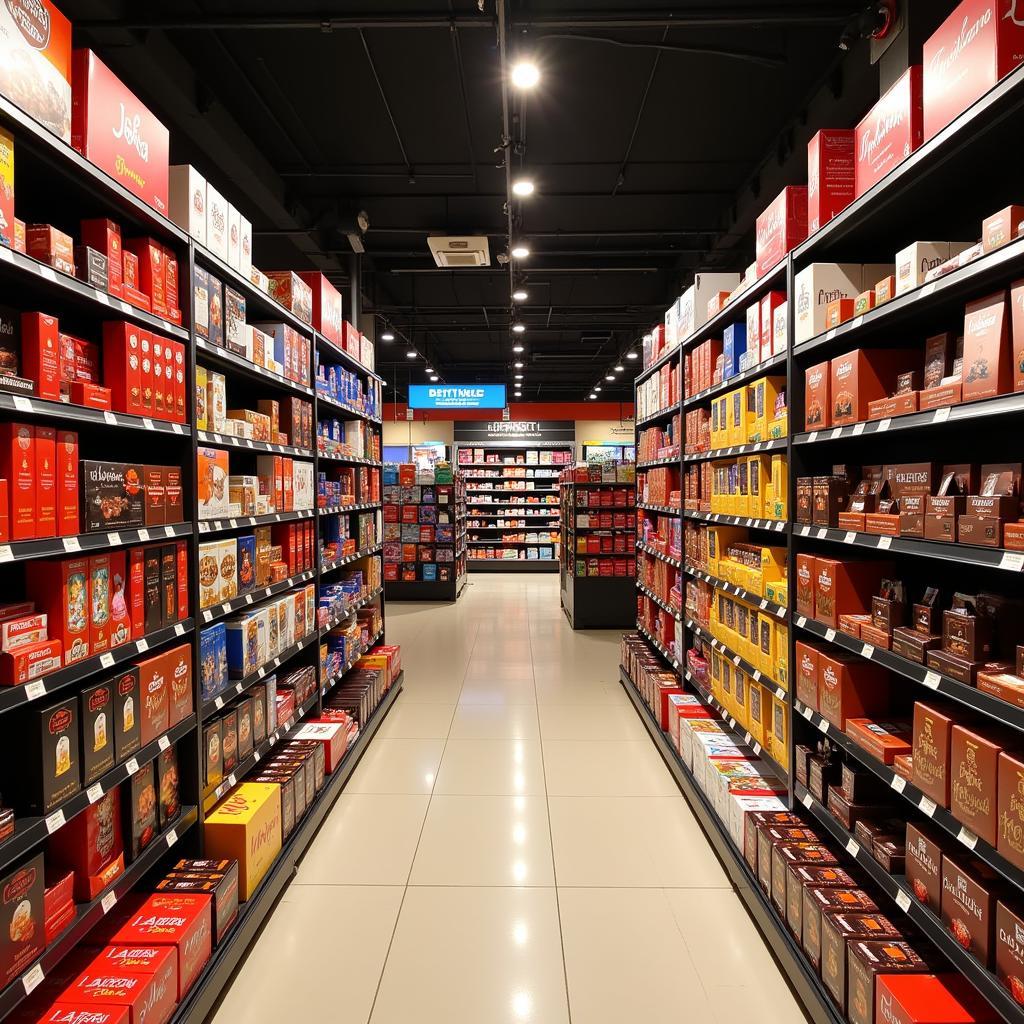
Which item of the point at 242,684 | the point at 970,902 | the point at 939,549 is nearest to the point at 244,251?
the point at 242,684

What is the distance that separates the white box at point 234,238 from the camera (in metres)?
2.86

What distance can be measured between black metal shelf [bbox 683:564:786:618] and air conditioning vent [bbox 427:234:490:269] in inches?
172

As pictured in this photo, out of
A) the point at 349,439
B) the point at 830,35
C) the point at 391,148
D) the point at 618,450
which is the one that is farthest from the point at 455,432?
the point at 830,35

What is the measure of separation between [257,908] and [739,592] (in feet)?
8.36

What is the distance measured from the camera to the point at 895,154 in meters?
1.99

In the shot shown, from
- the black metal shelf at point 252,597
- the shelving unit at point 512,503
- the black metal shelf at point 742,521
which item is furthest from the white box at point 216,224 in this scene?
the shelving unit at point 512,503

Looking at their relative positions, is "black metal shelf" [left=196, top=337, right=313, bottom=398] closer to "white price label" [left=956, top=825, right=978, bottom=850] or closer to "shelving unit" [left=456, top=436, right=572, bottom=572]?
"white price label" [left=956, top=825, right=978, bottom=850]

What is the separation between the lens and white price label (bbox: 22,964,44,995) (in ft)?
4.97

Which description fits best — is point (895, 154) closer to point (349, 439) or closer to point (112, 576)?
point (112, 576)

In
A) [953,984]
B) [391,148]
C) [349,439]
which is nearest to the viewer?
[953,984]

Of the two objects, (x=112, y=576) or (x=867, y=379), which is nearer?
(x=112, y=576)

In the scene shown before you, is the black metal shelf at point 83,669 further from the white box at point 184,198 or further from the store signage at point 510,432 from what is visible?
the store signage at point 510,432

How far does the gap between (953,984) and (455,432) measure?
48.5 ft

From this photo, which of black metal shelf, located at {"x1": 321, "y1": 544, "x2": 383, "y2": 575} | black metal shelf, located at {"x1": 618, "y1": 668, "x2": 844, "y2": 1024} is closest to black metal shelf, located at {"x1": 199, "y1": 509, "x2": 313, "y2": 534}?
black metal shelf, located at {"x1": 321, "y1": 544, "x2": 383, "y2": 575}
